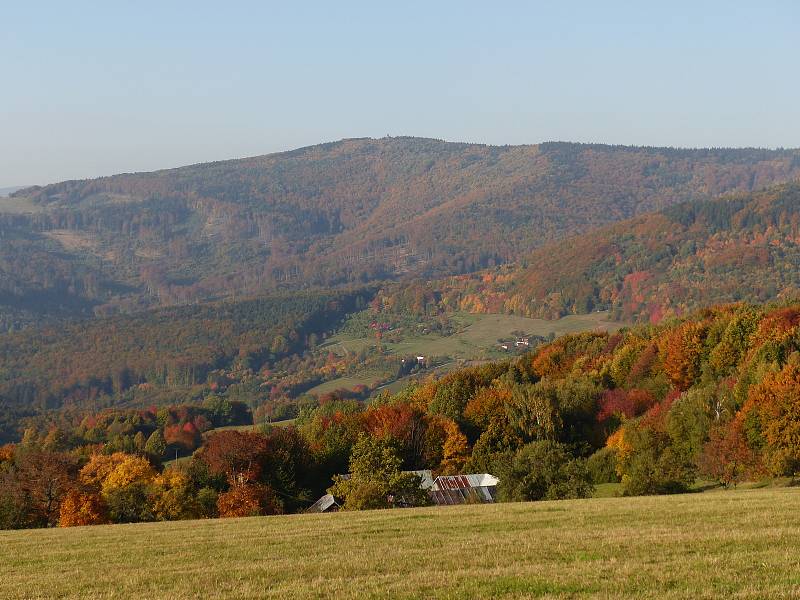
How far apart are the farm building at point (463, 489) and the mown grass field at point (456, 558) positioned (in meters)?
44.7

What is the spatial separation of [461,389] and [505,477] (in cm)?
6588

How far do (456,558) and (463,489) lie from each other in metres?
64.2

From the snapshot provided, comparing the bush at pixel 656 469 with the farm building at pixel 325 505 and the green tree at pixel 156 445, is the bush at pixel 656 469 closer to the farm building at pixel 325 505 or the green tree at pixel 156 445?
the farm building at pixel 325 505

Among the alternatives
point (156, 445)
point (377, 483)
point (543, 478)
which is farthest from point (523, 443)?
point (156, 445)

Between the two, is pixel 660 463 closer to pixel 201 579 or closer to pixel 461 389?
pixel 201 579

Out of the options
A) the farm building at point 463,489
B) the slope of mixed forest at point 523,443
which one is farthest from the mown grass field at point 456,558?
the farm building at point 463,489

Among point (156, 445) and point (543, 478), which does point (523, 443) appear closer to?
point (543, 478)

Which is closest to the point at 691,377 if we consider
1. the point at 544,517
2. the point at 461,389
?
the point at 461,389

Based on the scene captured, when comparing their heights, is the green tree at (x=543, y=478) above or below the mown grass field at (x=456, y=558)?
below

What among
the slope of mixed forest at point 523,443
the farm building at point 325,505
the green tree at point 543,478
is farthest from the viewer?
the farm building at point 325,505

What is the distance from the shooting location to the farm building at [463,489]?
84250 mm

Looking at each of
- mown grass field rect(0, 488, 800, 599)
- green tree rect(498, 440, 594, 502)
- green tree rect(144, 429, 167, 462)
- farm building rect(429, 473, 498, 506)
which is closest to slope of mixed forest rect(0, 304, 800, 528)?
green tree rect(498, 440, 594, 502)

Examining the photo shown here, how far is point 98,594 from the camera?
2288 cm

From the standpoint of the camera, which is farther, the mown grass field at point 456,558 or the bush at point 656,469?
the bush at point 656,469
